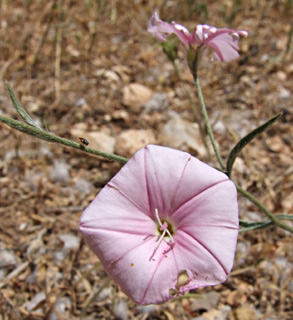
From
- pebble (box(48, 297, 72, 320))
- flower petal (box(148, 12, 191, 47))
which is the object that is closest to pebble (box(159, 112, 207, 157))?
flower petal (box(148, 12, 191, 47))

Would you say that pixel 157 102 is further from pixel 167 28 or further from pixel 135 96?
pixel 167 28

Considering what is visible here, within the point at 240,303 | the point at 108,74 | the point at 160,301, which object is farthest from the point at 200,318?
the point at 108,74

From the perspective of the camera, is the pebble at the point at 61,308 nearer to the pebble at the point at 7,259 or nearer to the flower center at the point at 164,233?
the pebble at the point at 7,259

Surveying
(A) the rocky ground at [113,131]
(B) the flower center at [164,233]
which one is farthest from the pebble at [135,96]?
(B) the flower center at [164,233]

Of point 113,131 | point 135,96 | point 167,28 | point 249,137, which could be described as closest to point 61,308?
point 113,131

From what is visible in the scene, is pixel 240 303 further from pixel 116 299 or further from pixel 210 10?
pixel 210 10
